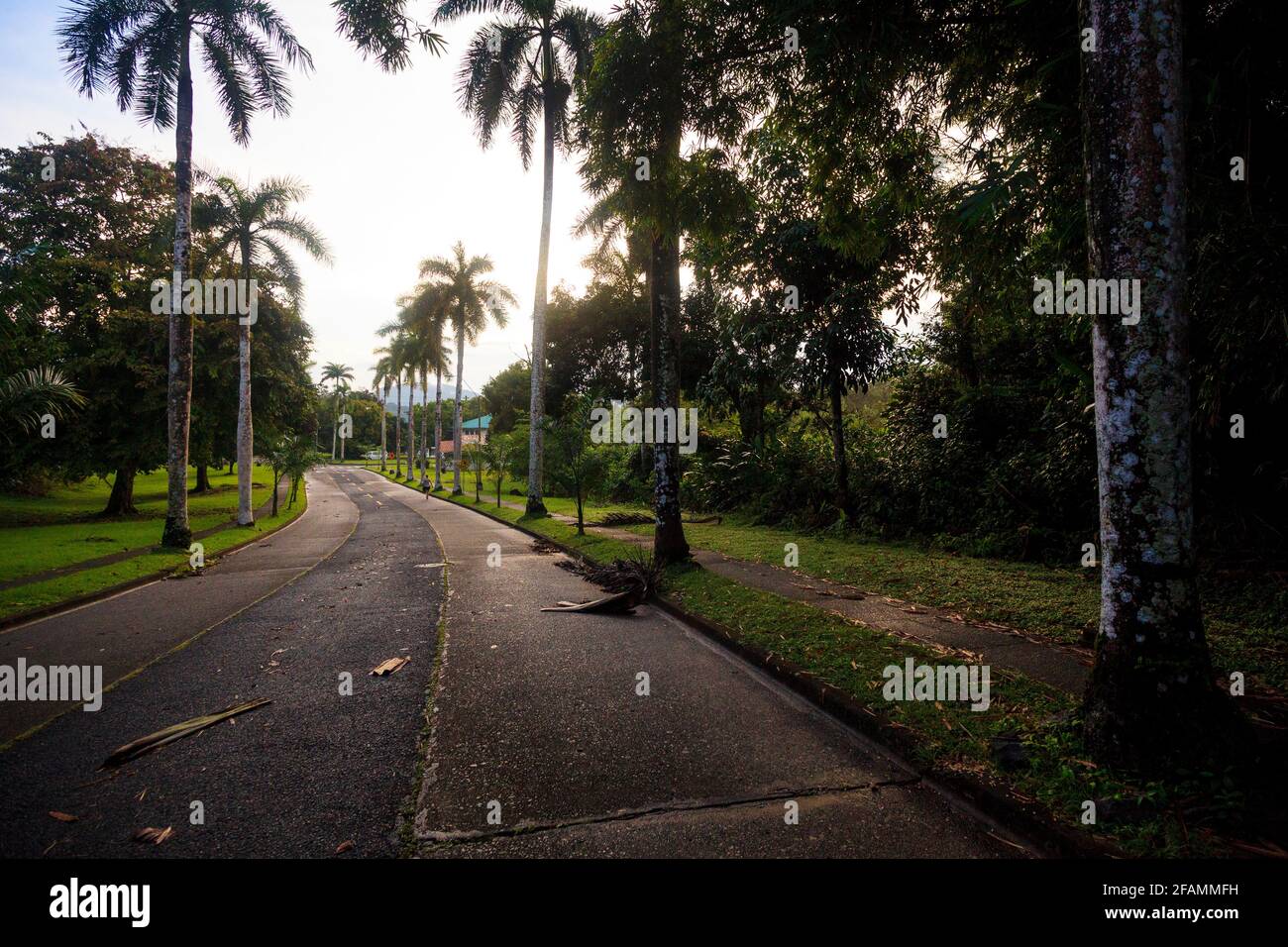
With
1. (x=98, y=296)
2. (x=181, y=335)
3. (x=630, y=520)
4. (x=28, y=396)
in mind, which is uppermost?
(x=98, y=296)

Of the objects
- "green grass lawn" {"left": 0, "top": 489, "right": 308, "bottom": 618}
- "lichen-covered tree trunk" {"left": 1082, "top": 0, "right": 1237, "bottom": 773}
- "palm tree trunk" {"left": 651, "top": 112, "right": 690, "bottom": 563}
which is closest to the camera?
"lichen-covered tree trunk" {"left": 1082, "top": 0, "right": 1237, "bottom": 773}

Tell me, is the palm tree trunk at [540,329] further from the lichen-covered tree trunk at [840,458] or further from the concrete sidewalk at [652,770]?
the concrete sidewalk at [652,770]

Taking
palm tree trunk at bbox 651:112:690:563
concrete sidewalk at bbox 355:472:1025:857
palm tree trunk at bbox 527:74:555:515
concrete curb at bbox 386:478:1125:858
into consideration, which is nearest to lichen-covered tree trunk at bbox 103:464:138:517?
palm tree trunk at bbox 527:74:555:515

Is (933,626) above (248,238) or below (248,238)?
below

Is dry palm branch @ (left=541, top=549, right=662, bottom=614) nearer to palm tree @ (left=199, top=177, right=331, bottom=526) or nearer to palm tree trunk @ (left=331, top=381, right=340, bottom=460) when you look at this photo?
palm tree @ (left=199, top=177, right=331, bottom=526)

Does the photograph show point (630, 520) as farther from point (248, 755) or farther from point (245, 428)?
point (245, 428)

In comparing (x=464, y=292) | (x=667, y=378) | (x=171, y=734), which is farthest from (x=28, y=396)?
(x=464, y=292)

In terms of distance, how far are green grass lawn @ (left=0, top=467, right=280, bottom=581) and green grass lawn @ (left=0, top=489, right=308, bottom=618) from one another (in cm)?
70

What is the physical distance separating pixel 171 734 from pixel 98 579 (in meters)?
7.81

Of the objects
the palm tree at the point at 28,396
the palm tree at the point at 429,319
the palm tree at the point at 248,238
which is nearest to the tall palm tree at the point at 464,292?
the palm tree at the point at 429,319

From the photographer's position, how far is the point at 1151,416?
293 centimetres

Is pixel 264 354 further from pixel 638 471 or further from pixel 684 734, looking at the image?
pixel 684 734

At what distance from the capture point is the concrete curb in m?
2.51
